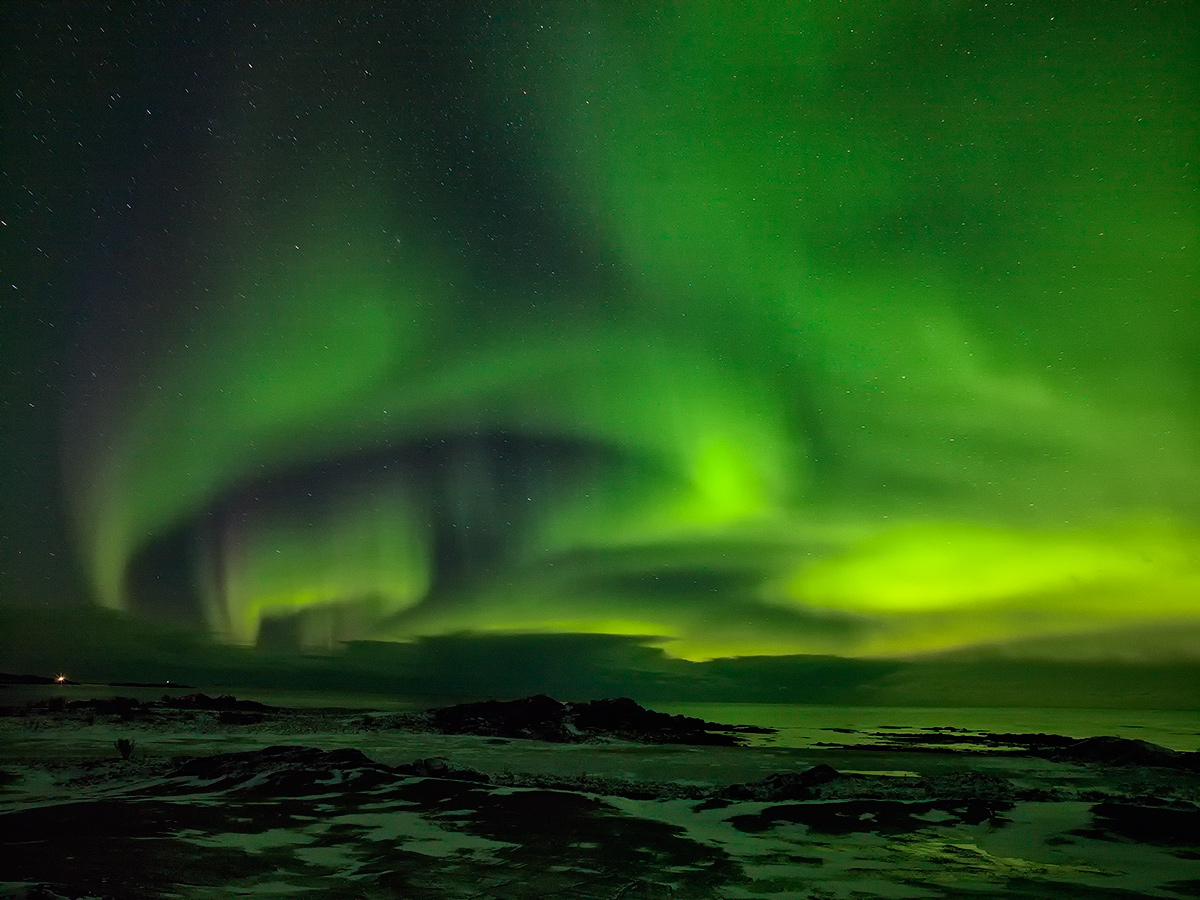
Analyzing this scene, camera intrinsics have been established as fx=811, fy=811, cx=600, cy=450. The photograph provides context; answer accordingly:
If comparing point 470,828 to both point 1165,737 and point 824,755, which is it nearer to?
point 824,755

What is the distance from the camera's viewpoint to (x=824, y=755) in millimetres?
18750

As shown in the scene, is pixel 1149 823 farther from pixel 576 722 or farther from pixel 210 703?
pixel 210 703

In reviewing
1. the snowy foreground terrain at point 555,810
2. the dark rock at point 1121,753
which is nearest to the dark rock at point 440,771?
the snowy foreground terrain at point 555,810

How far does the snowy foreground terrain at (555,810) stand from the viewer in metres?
9.97

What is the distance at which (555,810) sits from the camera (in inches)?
544

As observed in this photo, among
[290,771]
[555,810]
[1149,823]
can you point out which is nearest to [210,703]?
[290,771]

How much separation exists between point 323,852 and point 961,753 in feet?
48.0

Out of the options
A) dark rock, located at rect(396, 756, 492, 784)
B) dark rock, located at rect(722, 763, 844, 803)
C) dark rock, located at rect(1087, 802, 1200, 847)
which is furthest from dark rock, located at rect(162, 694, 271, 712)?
dark rock, located at rect(1087, 802, 1200, 847)

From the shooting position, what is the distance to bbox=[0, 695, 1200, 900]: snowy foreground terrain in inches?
392

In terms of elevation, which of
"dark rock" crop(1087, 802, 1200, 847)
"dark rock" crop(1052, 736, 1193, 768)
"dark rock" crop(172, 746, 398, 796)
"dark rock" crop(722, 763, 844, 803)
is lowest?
"dark rock" crop(172, 746, 398, 796)

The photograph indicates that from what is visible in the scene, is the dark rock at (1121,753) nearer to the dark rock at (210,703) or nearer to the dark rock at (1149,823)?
the dark rock at (1149,823)

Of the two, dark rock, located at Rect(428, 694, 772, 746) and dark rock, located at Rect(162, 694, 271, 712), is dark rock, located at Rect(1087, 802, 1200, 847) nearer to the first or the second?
dark rock, located at Rect(428, 694, 772, 746)

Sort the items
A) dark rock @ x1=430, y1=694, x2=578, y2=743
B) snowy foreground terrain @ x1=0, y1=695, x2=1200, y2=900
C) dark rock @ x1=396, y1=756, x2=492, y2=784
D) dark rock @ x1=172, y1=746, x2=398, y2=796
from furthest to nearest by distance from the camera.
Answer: dark rock @ x1=430, y1=694, x2=578, y2=743 → dark rock @ x1=396, y1=756, x2=492, y2=784 → dark rock @ x1=172, y1=746, x2=398, y2=796 → snowy foreground terrain @ x1=0, y1=695, x2=1200, y2=900

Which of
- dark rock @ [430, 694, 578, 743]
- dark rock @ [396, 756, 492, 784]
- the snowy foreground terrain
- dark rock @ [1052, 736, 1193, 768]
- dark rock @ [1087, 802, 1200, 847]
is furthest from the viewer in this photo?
dark rock @ [430, 694, 578, 743]
